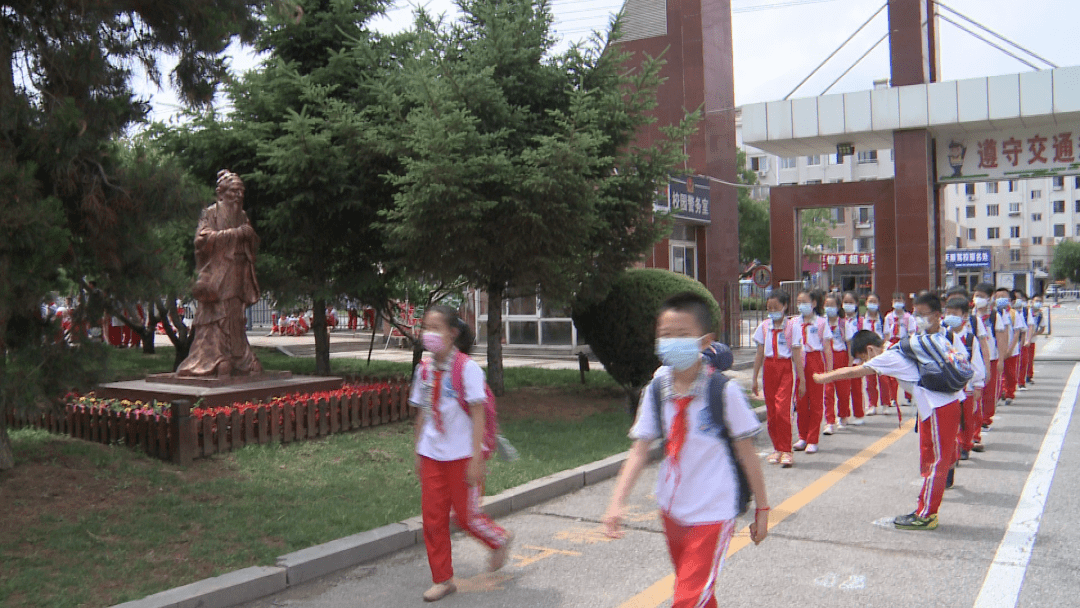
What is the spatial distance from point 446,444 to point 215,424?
4282 millimetres

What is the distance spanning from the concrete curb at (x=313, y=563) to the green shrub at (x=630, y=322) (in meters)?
4.76

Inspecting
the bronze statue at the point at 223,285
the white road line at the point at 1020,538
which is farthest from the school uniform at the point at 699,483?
the bronze statue at the point at 223,285

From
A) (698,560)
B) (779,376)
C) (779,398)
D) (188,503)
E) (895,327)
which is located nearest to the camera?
(698,560)

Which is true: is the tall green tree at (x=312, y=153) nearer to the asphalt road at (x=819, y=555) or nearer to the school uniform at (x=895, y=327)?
the asphalt road at (x=819, y=555)

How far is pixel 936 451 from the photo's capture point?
6.19 metres

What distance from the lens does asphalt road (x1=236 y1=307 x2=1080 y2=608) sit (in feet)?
16.0

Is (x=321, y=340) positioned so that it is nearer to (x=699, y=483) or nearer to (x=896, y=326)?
(x=896, y=326)

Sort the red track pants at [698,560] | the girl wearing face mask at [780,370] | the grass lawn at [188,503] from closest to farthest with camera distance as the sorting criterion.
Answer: the red track pants at [698,560] < the grass lawn at [188,503] < the girl wearing face mask at [780,370]

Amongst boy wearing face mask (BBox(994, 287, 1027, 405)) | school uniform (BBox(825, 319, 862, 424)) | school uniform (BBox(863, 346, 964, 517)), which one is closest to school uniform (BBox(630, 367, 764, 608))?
school uniform (BBox(863, 346, 964, 517))

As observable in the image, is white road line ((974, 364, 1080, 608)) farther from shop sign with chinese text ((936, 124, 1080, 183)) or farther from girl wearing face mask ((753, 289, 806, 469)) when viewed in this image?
shop sign with chinese text ((936, 124, 1080, 183))

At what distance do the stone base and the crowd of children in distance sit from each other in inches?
195

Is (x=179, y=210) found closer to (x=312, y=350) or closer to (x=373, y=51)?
(x=373, y=51)

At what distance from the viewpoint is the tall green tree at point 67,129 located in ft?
18.7

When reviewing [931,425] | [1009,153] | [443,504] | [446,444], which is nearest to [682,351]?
[446,444]
